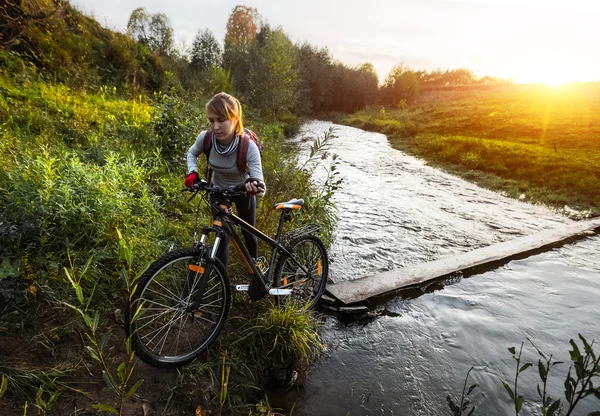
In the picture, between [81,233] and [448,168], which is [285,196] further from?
[448,168]

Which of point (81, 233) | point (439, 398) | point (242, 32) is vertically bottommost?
point (439, 398)

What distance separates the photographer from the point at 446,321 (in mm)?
4266

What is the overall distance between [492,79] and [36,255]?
3255 inches

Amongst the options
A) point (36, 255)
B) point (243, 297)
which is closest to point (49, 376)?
point (36, 255)

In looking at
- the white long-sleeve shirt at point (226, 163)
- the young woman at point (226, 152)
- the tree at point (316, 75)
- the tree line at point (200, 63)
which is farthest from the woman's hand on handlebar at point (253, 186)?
the tree at point (316, 75)

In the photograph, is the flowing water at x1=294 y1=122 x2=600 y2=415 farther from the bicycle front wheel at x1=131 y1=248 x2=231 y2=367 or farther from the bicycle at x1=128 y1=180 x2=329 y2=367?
the bicycle front wheel at x1=131 y1=248 x2=231 y2=367

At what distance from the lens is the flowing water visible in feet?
10.3

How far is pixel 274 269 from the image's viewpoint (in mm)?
3631

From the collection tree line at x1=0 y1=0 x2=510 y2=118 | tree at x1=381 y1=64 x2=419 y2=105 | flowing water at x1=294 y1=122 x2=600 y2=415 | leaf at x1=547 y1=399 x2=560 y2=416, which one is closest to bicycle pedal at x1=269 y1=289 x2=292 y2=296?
flowing water at x1=294 y1=122 x2=600 y2=415

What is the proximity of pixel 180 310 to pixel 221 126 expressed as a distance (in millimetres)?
1730

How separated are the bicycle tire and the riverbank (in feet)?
30.1

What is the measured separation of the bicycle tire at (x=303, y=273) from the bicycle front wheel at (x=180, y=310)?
32.0 inches

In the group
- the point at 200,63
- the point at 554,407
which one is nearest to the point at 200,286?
the point at 554,407

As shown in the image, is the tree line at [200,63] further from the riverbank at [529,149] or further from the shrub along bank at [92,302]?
the riverbank at [529,149]
